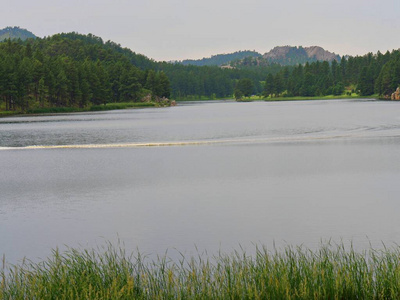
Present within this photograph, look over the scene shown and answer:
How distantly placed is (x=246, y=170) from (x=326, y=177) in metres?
5.30

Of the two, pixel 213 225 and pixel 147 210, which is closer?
pixel 213 225

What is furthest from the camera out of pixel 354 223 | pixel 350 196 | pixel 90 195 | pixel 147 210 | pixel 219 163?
pixel 219 163

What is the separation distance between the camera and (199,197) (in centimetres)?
2362

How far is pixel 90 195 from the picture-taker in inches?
982

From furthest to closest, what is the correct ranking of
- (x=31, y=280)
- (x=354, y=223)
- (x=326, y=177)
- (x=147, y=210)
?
(x=326, y=177), (x=147, y=210), (x=354, y=223), (x=31, y=280)

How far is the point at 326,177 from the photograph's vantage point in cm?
2847

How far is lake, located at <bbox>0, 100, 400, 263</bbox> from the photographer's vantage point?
1691 cm

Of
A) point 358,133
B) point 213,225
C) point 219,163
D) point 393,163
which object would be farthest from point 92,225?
point 358,133

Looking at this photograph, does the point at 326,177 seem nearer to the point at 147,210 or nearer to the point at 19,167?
the point at 147,210

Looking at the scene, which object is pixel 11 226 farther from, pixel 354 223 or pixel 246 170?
pixel 246 170

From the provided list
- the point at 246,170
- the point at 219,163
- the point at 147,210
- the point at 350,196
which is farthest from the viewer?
the point at 219,163

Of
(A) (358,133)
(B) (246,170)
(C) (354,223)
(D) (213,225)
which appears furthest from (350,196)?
(A) (358,133)

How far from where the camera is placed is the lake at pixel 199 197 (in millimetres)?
16906

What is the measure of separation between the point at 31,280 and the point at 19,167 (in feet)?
88.0
